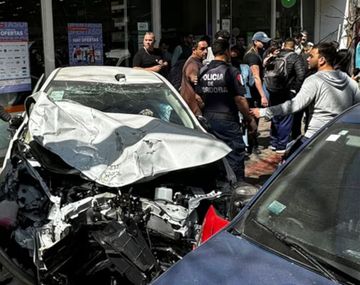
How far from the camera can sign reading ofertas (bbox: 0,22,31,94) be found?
7.48 m

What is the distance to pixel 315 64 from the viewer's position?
15.8 feet

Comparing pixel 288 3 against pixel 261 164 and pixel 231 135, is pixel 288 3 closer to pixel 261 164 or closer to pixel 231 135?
pixel 261 164

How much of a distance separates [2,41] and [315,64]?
4608 mm

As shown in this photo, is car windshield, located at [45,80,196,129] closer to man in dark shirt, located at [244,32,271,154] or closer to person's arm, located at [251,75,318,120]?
person's arm, located at [251,75,318,120]

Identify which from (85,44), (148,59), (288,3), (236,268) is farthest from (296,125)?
(288,3)

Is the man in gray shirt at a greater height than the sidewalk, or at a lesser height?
greater

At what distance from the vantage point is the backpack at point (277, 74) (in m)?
7.32

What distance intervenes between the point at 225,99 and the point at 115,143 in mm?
1805

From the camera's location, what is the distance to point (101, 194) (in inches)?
141

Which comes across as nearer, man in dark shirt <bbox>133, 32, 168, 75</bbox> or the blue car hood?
the blue car hood

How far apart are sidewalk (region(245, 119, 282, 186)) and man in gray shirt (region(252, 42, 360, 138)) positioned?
1.79 metres

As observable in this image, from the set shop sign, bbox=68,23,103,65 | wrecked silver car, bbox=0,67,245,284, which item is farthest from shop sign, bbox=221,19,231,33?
wrecked silver car, bbox=0,67,245,284

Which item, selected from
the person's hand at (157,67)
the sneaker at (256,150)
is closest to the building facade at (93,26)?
the person's hand at (157,67)

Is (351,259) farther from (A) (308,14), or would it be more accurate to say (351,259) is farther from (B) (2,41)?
(A) (308,14)
